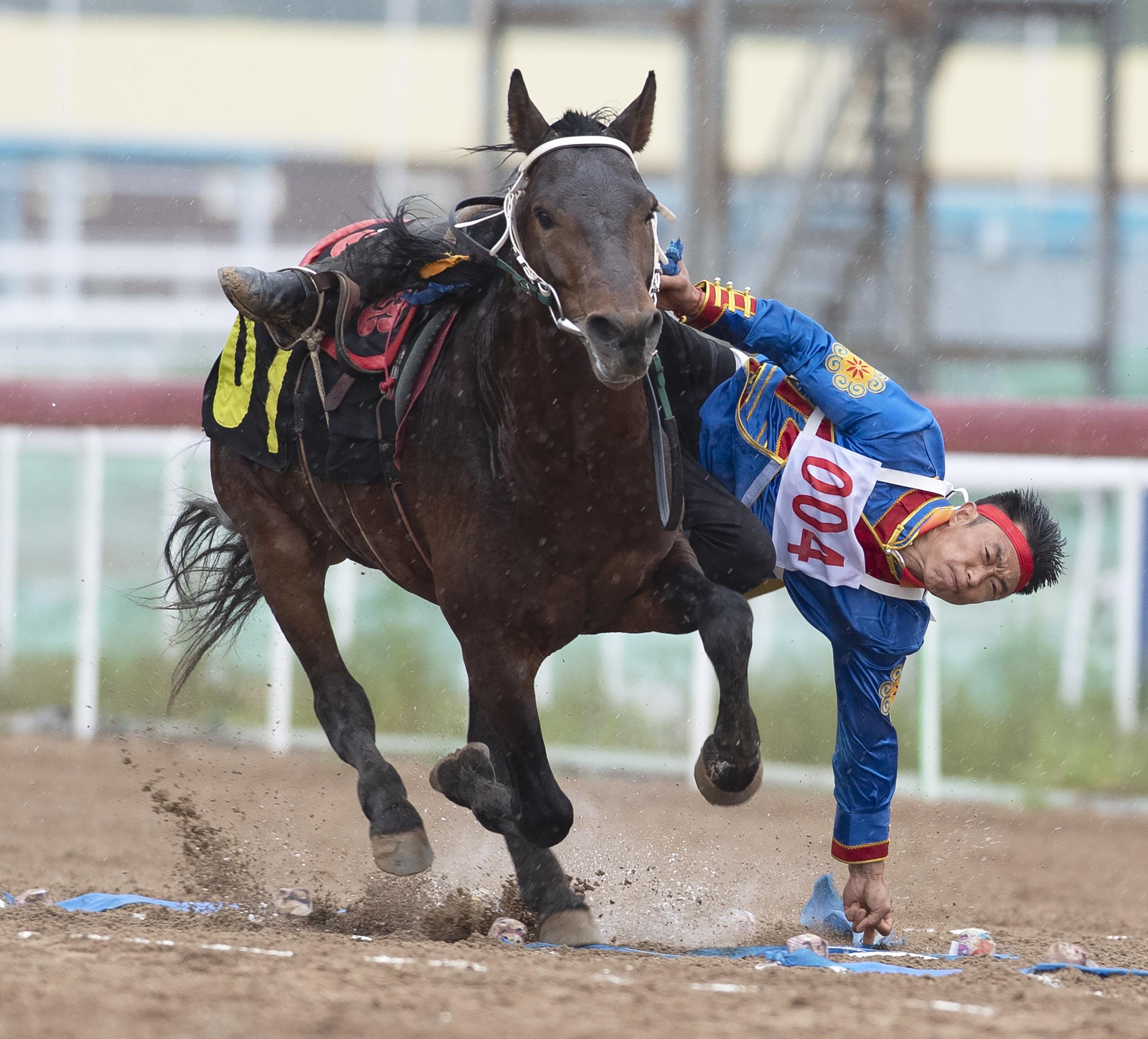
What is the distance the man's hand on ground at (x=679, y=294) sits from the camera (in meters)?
3.32

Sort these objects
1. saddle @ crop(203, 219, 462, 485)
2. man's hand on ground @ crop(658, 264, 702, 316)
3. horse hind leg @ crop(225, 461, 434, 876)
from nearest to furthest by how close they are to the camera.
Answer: man's hand on ground @ crop(658, 264, 702, 316) → saddle @ crop(203, 219, 462, 485) → horse hind leg @ crop(225, 461, 434, 876)

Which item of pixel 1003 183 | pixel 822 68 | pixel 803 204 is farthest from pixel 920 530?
pixel 1003 183

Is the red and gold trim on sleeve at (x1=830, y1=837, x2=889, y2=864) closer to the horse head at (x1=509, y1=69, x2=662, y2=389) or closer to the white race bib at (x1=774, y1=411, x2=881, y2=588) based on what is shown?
the white race bib at (x1=774, y1=411, x2=881, y2=588)

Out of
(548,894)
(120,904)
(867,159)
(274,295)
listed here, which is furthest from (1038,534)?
(867,159)

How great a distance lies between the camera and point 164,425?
638cm

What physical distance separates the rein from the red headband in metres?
0.69

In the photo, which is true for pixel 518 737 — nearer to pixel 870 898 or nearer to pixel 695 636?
pixel 870 898

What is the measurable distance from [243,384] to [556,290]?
152 cm

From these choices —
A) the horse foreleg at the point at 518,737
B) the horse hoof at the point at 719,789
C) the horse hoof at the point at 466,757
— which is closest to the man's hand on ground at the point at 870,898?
the horse hoof at the point at 719,789

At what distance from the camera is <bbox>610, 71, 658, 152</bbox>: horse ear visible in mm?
3109

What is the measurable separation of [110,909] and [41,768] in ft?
9.96

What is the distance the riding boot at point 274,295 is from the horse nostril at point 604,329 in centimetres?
117

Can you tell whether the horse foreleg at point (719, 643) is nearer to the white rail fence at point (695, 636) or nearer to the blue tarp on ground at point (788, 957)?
the blue tarp on ground at point (788, 957)

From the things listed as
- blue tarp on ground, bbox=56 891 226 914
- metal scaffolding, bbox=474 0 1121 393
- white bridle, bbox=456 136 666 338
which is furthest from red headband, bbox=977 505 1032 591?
metal scaffolding, bbox=474 0 1121 393
